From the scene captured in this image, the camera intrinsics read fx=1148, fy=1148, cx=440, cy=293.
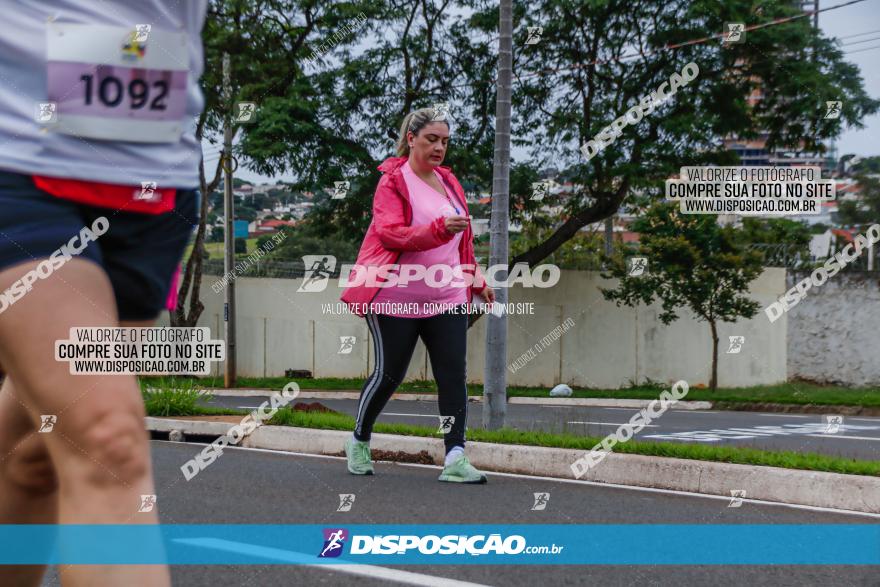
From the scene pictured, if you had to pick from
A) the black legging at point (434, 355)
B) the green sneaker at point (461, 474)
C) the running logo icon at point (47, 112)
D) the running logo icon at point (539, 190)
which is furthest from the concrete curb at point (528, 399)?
the running logo icon at point (47, 112)

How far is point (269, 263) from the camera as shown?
1206 inches

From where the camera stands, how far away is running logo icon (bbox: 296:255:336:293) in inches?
1149

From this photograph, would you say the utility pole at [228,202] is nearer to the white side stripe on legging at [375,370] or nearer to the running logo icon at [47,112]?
the white side stripe on legging at [375,370]

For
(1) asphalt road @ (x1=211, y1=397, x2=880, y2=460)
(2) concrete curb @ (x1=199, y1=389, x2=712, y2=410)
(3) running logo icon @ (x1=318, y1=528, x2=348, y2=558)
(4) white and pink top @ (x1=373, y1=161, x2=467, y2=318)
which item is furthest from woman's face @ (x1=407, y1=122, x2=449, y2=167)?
(2) concrete curb @ (x1=199, y1=389, x2=712, y2=410)

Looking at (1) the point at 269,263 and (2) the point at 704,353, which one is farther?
(1) the point at 269,263

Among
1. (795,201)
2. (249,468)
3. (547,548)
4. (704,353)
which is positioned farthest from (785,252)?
(547,548)

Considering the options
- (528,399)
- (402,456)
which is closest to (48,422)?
(402,456)

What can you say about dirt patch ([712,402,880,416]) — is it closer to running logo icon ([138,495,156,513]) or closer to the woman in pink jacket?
the woman in pink jacket

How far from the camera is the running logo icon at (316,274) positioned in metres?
29.2

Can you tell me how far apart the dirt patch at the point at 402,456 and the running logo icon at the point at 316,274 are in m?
21.7

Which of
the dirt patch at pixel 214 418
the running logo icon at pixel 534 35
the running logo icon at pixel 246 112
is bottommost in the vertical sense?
the dirt patch at pixel 214 418

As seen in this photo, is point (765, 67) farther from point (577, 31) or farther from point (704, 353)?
point (704, 353)

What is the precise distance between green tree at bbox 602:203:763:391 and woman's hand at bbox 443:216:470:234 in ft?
57.0

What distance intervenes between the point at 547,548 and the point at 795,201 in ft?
57.4
